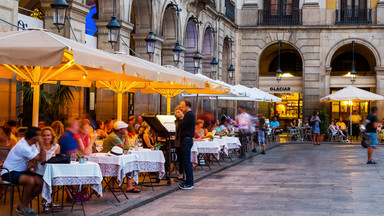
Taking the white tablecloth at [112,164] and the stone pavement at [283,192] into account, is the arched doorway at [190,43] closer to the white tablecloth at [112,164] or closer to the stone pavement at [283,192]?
the stone pavement at [283,192]

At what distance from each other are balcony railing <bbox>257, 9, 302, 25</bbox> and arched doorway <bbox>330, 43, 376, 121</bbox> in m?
3.69

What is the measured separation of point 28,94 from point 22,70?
421 cm

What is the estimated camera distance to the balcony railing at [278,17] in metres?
36.8

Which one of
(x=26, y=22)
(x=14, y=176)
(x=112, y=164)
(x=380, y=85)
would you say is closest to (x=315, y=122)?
(x=380, y=85)

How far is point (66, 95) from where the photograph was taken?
15.1m

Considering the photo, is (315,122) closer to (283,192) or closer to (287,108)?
(287,108)

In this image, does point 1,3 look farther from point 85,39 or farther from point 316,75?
point 316,75

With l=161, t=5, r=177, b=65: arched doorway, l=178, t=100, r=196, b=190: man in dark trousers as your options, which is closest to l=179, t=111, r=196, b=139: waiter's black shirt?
l=178, t=100, r=196, b=190: man in dark trousers

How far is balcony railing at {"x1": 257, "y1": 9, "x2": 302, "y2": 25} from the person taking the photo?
36.8 m

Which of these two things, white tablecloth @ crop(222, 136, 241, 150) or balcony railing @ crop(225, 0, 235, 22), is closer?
white tablecloth @ crop(222, 136, 241, 150)

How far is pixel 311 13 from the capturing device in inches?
→ 1438

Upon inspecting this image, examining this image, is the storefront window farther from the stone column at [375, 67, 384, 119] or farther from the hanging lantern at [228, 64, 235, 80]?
the hanging lantern at [228, 64, 235, 80]

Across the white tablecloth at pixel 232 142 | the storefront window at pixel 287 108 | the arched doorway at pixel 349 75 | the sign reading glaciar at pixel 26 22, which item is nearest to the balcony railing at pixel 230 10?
the storefront window at pixel 287 108

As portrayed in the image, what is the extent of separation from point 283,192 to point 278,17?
26.7 m
